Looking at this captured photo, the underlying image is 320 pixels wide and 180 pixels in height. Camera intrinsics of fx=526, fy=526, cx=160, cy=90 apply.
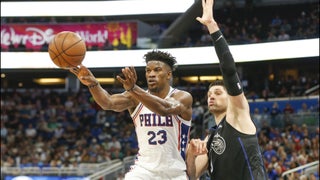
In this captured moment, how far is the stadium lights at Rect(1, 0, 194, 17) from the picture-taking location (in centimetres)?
2353

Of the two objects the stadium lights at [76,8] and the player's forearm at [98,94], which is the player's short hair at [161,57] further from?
the stadium lights at [76,8]

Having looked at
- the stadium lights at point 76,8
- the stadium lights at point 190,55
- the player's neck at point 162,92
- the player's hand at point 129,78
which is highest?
the stadium lights at point 76,8

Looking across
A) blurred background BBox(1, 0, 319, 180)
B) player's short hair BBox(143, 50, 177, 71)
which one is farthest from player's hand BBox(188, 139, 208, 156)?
blurred background BBox(1, 0, 319, 180)

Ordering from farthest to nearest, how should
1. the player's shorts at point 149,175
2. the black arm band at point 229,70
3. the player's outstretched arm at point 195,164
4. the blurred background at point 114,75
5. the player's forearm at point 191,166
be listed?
the blurred background at point 114,75, the player's shorts at point 149,175, the player's forearm at point 191,166, the player's outstretched arm at point 195,164, the black arm band at point 229,70

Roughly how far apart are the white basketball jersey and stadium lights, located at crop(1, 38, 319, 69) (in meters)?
14.3

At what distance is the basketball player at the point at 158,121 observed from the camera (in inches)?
199

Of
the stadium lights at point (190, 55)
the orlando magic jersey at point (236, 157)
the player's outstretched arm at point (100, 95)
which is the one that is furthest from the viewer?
the stadium lights at point (190, 55)

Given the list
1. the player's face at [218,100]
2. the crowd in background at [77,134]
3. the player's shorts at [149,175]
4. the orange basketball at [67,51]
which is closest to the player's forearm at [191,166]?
the player's shorts at [149,175]

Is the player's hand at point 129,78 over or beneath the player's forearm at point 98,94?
over

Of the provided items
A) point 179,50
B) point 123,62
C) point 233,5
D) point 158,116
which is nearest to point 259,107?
point 179,50

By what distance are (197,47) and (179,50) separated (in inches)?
30.3

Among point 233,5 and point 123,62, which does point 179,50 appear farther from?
point 233,5

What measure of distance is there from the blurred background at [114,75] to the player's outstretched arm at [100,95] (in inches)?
410

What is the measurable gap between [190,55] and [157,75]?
16.3 m
